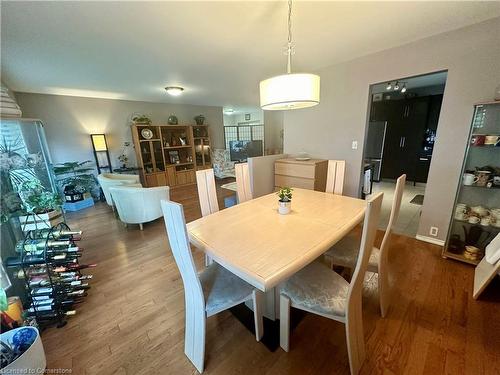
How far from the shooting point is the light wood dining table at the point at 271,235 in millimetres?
978

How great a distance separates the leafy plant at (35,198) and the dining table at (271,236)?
4.09 ft

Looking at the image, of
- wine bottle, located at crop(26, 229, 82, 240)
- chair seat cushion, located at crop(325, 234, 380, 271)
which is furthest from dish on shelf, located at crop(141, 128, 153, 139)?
chair seat cushion, located at crop(325, 234, 380, 271)

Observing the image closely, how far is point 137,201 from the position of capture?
9.70ft

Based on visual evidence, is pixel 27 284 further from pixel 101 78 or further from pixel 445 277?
pixel 445 277

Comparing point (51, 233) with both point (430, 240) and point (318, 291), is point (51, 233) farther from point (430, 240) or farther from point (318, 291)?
point (430, 240)

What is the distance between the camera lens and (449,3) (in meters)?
1.59

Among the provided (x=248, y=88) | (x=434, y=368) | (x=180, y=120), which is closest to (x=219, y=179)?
(x=180, y=120)

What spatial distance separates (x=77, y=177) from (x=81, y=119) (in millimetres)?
1331

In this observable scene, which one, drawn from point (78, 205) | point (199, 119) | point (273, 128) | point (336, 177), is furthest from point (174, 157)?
point (336, 177)

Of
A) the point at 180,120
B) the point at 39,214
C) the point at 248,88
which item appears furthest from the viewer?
the point at 180,120

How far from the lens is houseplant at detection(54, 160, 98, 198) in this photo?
4.11 m

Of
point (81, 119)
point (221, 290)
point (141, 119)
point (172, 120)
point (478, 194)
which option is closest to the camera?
point (221, 290)

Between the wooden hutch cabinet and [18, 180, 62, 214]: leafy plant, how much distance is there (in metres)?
3.74

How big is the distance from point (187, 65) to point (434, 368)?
12.0 feet
